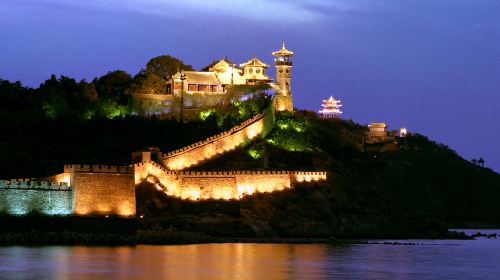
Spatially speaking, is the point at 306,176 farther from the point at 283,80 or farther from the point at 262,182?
the point at 283,80

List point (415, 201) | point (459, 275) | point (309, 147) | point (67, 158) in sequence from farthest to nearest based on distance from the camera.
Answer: point (415, 201) < point (309, 147) < point (67, 158) < point (459, 275)

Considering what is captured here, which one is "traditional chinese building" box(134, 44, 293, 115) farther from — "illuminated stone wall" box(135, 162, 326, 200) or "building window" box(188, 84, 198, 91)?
"illuminated stone wall" box(135, 162, 326, 200)

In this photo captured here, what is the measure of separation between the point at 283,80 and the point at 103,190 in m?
46.7

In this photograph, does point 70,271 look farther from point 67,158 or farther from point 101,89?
point 101,89

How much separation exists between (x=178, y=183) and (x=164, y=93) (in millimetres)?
28160

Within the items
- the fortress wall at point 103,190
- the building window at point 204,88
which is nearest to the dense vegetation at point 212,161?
the fortress wall at point 103,190

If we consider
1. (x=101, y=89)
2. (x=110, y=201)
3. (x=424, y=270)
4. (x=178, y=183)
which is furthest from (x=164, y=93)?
(x=424, y=270)

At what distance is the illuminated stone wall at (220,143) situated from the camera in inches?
3629

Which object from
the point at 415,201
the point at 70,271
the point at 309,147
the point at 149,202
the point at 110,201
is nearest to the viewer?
the point at 70,271

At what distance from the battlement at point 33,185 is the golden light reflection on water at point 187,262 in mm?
4458

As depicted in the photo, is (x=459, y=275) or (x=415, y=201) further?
(x=415, y=201)

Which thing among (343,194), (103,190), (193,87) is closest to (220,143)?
(343,194)

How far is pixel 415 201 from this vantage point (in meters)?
136

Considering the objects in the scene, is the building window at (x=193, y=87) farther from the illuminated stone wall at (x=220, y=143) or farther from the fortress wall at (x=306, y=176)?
the fortress wall at (x=306, y=176)
